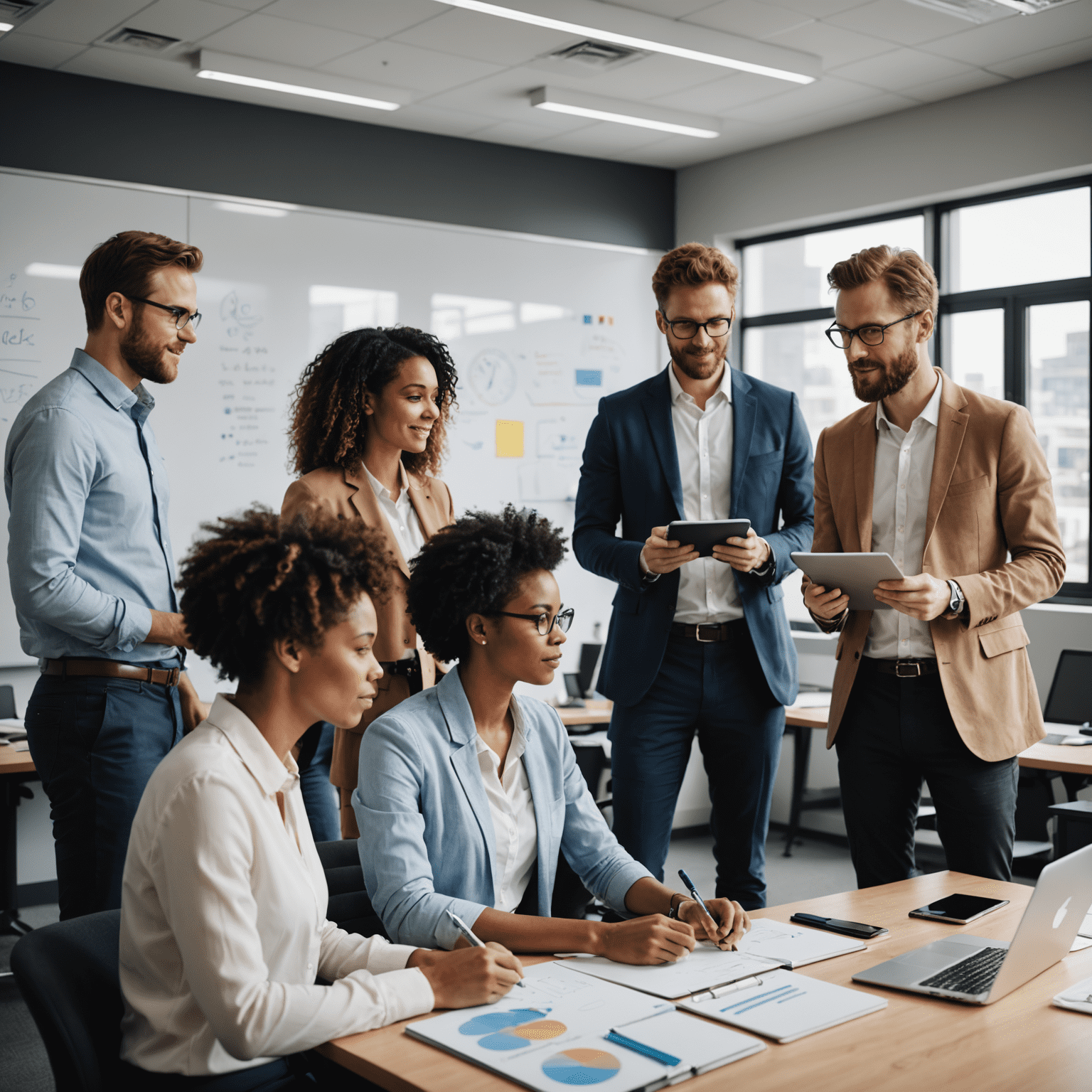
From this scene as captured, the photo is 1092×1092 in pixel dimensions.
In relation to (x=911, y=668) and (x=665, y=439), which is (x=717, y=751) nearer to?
(x=911, y=668)

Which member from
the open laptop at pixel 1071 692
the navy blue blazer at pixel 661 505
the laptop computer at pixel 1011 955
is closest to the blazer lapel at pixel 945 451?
the navy blue blazer at pixel 661 505

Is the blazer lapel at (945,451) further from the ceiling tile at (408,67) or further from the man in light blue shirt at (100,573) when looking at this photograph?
the ceiling tile at (408,67)

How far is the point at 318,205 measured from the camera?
5.58 meters

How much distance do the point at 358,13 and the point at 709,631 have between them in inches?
111

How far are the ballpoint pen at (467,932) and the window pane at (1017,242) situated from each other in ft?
14.9

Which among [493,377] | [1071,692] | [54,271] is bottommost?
[1071,692]

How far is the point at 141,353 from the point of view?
2.64m

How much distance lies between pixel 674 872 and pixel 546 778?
358cm

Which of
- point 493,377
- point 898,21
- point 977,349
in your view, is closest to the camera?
point 898,21

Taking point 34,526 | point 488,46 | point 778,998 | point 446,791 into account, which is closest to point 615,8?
point 488,46

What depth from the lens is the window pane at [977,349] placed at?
18.5 ft

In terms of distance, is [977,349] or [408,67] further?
[977,349]

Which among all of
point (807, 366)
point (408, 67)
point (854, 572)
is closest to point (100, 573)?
point (854, 572)

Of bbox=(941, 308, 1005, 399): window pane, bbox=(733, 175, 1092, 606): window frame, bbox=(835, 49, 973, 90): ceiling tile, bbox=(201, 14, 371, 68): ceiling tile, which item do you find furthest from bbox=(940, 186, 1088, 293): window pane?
bbox=(201, 14, 371, 68): ceiling tile
